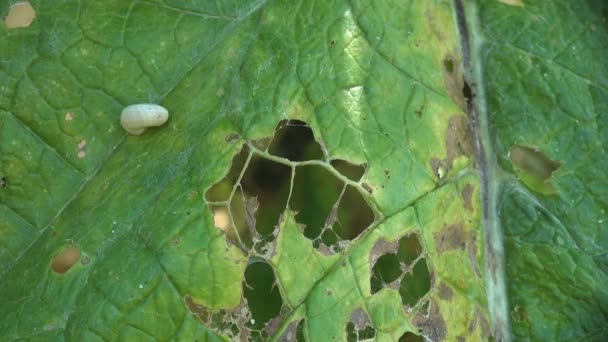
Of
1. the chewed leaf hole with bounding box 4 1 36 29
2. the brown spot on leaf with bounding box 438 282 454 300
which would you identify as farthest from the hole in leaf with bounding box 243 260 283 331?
the chewed leaf hole with bounding box 4 1 36 29

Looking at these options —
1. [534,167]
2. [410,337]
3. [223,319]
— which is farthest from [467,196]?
[223,319]

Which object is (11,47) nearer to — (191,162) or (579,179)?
(191,162)

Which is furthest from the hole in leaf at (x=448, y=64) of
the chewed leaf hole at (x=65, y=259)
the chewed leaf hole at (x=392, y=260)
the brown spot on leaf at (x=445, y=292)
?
the chewed leaf hole at (x=65, y=259)

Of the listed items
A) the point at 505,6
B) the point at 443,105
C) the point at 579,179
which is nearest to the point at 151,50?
the point at 443,105

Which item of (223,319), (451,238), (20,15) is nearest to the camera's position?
(223,319)

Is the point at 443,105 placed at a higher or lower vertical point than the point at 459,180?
higher

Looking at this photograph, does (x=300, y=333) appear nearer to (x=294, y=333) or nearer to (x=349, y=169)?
(x=294, y=333)
